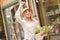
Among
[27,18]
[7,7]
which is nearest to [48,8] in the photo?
[27,18]

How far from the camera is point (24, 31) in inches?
56.9

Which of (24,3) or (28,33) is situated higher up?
(24,3)

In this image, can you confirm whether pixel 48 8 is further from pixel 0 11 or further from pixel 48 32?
pixel 0 11

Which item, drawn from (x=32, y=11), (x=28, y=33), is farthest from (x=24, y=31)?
(x=32, y=11)

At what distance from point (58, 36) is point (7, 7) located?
0.50 m

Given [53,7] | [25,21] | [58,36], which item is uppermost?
[53,7]

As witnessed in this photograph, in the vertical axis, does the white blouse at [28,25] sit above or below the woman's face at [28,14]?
below

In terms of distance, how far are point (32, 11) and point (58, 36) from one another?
11.2 inches

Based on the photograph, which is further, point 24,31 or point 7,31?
point 7,31

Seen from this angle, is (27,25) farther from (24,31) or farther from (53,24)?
(53,24)

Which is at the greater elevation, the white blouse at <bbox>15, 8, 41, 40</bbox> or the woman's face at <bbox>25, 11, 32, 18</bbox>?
the woman's face at <bbox>25, 11, 32, 18</bbox>

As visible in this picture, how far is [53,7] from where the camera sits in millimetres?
1381

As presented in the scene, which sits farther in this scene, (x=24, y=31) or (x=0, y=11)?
(x=0, y=11)

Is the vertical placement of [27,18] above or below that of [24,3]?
below
